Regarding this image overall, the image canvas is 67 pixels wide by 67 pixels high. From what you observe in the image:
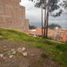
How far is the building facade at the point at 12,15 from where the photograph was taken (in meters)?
27.6

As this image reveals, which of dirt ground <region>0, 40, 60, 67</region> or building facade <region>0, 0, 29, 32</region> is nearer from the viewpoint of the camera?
dirt ground <region>0, 40, 60, 67</region>

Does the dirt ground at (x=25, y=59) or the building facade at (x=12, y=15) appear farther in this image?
the building facade at (x=12, y=15)

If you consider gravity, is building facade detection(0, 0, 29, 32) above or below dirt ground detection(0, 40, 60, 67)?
above

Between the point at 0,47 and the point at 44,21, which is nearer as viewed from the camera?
the point at 0,47

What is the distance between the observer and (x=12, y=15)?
29125 mm

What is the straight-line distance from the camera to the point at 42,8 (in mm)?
24625

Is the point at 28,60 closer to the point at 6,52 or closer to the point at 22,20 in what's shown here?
the point at 6,52

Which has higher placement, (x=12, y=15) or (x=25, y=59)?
(x=12, y=15)

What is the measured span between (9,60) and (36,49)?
1436mm

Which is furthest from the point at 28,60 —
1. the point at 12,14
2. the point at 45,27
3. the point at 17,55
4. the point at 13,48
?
the point at 12,14

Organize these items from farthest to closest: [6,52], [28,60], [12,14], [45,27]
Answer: [12,14] < [45,27] < [6,52] < [28,60]

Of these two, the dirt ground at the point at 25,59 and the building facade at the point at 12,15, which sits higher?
the building facade at the point at 12,15

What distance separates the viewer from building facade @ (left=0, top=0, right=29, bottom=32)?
2764cm

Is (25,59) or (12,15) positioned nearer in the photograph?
(25,59)
